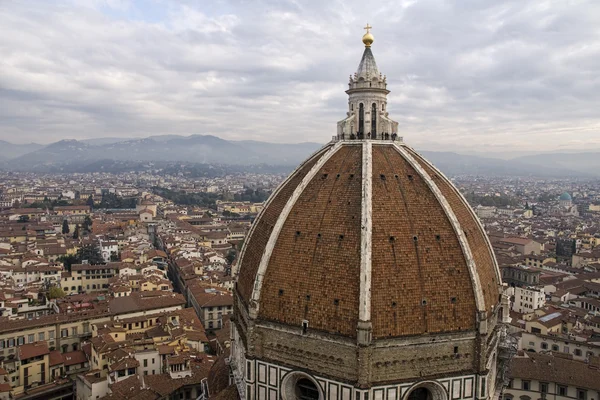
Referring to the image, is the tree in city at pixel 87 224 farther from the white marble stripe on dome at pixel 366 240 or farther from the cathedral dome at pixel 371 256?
the white marble stripe on dome at pixel 366 240

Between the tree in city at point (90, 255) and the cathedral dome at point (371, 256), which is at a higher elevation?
the cathedral dome at point (371, 256)

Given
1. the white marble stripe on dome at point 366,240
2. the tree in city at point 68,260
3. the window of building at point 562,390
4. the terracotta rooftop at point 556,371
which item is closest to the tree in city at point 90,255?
the tree in city at point 68,260

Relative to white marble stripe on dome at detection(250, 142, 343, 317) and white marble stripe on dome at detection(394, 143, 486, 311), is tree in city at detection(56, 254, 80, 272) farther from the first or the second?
white marble stripe on dome at detection(394, 143, 486, 311)

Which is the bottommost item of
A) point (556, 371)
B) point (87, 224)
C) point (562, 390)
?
point (562, 390)

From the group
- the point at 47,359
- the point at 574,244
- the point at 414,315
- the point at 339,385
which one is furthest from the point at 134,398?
the point at 574,244

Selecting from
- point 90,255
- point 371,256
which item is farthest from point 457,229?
point 90,255

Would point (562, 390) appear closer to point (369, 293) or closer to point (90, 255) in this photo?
point (369, 293)
